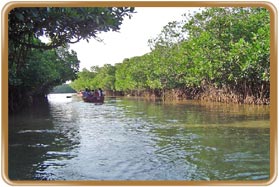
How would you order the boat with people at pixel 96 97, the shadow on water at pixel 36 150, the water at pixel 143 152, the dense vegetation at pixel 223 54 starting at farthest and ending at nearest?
the boat with people at pixel 96 97 < the dense vegetation at pixel 223 54 < the shadow on water at pixel 36 150 < the water at pixel 143 152

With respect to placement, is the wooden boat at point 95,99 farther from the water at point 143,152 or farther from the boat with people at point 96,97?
the water at point 143,152

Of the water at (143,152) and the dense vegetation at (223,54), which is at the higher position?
the dense vegetation at (223,54)

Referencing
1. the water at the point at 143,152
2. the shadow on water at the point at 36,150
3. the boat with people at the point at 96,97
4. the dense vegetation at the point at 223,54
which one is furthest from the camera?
the boat with people at the point at 96,97

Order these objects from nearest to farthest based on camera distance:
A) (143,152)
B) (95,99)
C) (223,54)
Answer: (143,152)
(223,54)
(95,99)

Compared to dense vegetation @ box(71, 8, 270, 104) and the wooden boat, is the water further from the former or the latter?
the wooden boat

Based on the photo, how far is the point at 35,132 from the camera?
9.56 metres

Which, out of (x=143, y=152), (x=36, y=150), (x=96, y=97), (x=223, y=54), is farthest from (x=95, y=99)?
(x=143, y=152)

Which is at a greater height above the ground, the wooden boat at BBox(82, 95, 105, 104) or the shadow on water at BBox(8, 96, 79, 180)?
the wooden boat at BBox(82, 95, 105, 104)

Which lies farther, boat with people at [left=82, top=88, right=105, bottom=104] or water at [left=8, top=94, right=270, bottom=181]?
boat with people at [left=82, top=88, right=105, bottom=104]

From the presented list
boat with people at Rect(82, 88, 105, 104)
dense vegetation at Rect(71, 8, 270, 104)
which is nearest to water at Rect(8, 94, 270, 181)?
dense vegetation at Rect(71, 8, 270, 104)

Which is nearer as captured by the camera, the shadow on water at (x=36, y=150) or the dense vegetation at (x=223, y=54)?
the shadow on water at (x=36, y=150)

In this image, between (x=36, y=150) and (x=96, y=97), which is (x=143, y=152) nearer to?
(x=36, y=150)

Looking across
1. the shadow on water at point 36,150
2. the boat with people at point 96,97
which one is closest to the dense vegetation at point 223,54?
the boat with people at point 96,97

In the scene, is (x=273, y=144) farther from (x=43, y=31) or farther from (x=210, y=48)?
(x=210, y=48)
